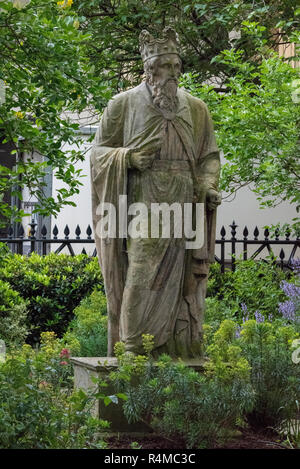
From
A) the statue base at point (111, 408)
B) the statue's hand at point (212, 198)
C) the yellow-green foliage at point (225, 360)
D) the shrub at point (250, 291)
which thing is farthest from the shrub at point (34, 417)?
the shrub at point (250, 291)

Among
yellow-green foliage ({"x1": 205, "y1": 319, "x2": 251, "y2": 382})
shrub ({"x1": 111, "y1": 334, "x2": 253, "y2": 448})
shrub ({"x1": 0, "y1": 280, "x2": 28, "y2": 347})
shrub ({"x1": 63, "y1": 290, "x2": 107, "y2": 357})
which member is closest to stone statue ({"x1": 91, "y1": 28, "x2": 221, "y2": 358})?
yellow-green foliage ({"x1": 205, "y1": 319, "x2": 251, "y2": 382})

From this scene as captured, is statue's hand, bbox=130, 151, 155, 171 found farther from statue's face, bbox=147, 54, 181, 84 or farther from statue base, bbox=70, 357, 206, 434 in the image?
statue base, bbox=70, 357, 206, 434

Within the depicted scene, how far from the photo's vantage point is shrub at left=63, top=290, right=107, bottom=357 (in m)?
7.44

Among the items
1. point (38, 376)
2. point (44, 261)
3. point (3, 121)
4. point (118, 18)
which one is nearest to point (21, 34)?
point (3, 121)

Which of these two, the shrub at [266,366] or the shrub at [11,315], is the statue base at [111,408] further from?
the shrub at [11,315]

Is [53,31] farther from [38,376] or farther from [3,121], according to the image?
[38,376]

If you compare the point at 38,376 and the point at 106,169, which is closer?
the point at 38,376

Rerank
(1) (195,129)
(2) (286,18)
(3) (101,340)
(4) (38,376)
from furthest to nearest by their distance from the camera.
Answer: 1. (2) (286,18)
2. (3) (101,340)
3. (1) (195,129)
4. (4) (38,376)

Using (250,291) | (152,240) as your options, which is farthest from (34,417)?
(250,291)

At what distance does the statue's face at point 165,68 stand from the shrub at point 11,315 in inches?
163

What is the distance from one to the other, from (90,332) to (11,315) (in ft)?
6.79

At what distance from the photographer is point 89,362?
6.12 metres

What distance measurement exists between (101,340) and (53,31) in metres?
2.75
